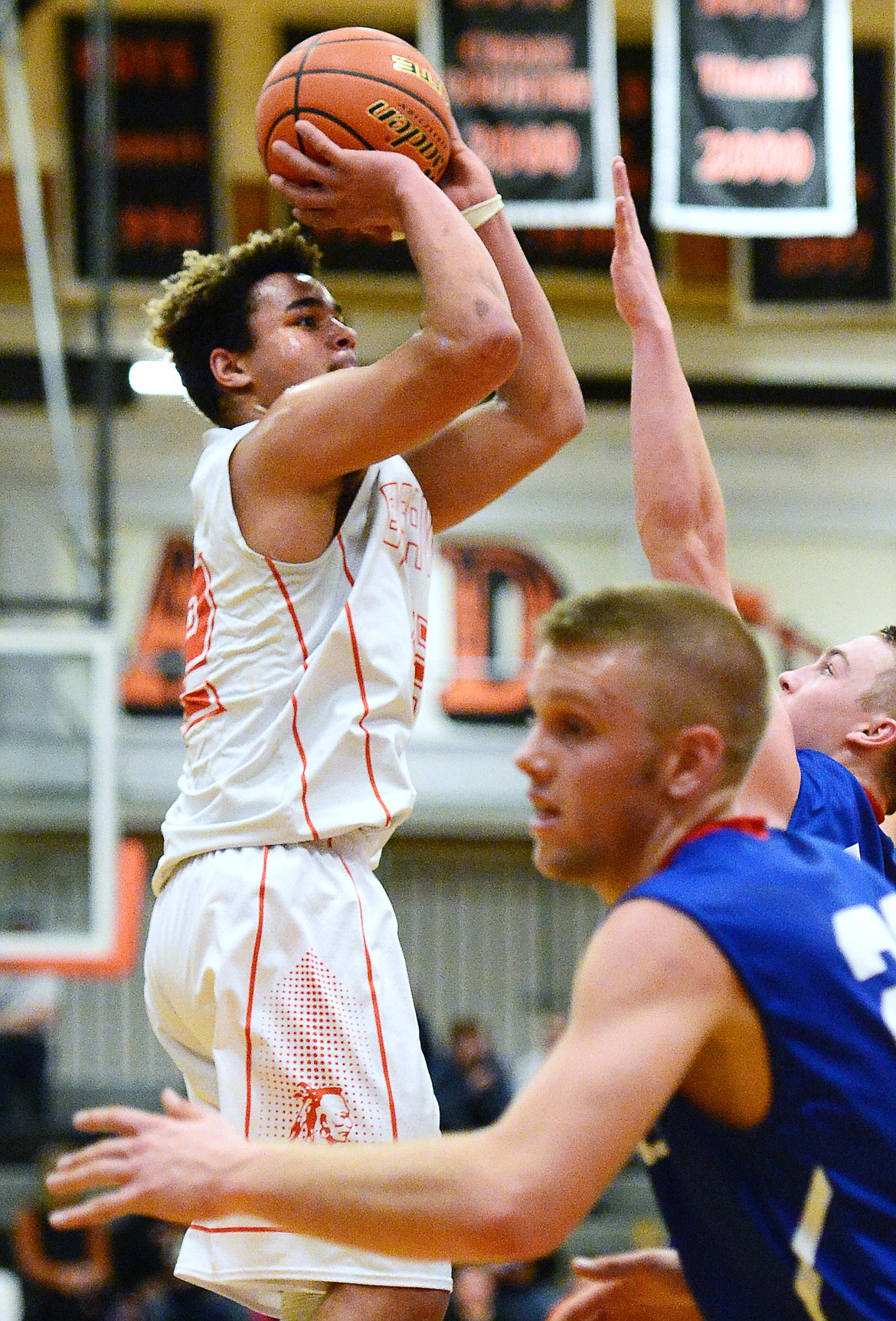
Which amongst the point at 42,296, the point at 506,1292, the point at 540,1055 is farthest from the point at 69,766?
the point at 540,1055

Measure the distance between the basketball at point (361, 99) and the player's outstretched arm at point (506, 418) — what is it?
120 mm

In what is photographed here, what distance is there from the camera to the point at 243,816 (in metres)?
2.98

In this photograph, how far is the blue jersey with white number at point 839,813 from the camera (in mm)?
3270

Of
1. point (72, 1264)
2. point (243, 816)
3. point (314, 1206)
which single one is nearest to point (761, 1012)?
point (314, 1206)

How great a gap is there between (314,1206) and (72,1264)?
25.6 feet

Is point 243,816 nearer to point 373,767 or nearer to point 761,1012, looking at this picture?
point 373,767

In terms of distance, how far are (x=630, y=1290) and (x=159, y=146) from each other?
10221mm

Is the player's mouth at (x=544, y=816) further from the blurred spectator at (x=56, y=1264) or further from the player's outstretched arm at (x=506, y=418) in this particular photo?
the blurred spectator at (x=56, y=1264)

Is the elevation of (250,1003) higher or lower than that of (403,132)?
lower

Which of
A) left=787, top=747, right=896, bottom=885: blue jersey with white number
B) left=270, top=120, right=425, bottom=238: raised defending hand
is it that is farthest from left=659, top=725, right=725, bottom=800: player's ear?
left=270, top=120, right=425, bottom=238: raised defending hand

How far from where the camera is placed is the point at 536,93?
10.2 meters

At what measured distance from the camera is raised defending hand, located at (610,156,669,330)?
11.0ft

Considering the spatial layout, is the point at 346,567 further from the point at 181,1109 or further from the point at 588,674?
the point at 181,1109

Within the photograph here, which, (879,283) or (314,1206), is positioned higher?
(879,283)
